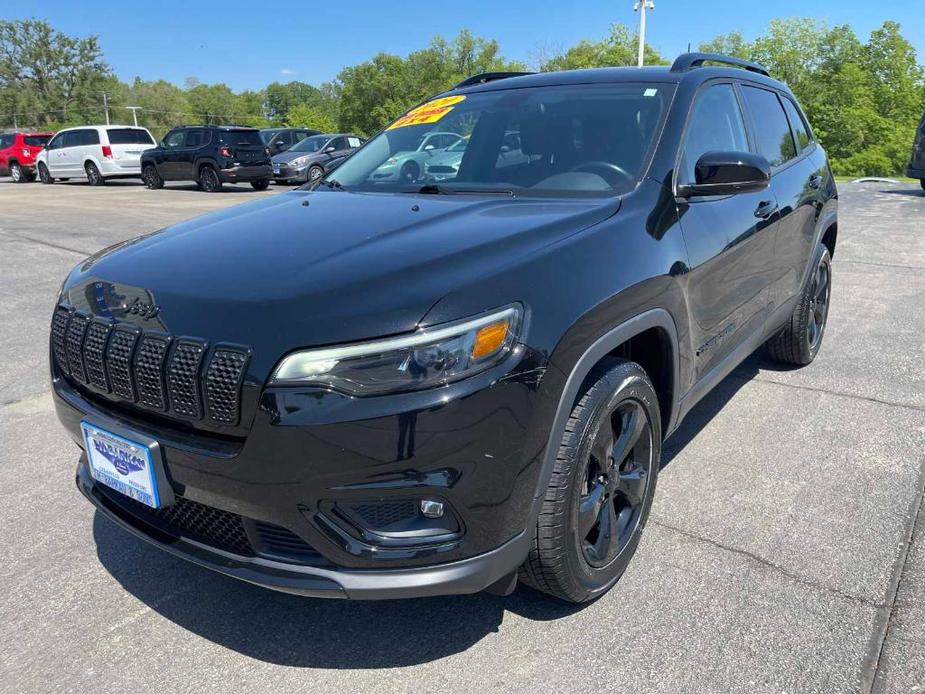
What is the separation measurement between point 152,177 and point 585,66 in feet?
131

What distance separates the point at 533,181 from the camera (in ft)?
9.58

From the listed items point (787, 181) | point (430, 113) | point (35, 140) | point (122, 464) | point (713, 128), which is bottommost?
point (122, 464)

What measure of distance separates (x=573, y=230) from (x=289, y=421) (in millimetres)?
1060

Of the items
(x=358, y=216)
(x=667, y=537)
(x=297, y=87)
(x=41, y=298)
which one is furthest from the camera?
(x=297, y=87)

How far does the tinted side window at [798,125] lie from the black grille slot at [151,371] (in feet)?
13.1

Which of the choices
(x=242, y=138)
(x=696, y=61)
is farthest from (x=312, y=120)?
(x=696, y=61)

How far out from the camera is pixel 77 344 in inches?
88.8

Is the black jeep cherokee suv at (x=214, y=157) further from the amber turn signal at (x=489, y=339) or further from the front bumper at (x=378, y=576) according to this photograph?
the amber turn signal at (x=489, y=339)

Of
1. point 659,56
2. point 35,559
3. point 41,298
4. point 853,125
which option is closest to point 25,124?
point 659,56

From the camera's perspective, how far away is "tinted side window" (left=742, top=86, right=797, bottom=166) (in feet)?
12.5

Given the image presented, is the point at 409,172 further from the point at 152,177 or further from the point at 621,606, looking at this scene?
the point at 152,177

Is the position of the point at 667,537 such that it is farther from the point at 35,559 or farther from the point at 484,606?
the point at 35,559

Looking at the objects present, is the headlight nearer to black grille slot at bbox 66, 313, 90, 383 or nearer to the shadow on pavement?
black grille slot at bbox 66, 313, 90, 383

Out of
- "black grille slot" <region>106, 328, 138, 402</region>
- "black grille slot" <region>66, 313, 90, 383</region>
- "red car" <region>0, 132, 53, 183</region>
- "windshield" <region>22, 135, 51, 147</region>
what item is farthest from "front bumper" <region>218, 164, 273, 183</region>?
"black grille slot" <region>106, 328, 138, 402</region>
